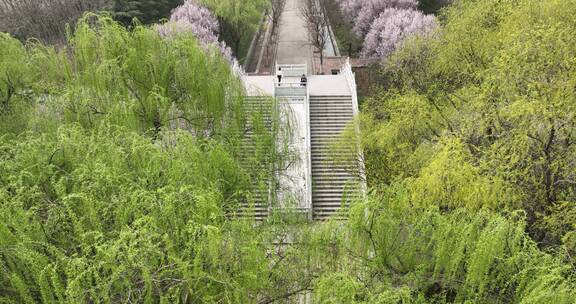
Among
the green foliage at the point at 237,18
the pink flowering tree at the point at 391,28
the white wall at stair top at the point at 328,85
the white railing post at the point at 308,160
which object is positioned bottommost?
the white railing post at the point at 308,160

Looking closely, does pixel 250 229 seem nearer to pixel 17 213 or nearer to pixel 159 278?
pixel 159 278

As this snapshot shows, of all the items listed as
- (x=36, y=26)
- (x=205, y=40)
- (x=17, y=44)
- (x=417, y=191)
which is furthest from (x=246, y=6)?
(x=417, y=191)

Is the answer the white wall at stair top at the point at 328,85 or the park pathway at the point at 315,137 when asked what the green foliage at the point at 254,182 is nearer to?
the park pathway at the point at 315,137

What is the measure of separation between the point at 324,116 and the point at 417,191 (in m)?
11.0

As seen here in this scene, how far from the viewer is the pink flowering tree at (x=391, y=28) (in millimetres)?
27734

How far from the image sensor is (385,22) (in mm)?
29469

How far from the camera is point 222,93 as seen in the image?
14.9 metres

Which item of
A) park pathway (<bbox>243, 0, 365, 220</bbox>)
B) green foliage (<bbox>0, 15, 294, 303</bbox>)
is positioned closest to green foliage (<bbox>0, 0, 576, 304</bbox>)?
green foliage (<bbox>0, 15, 294, 303</bbox>)

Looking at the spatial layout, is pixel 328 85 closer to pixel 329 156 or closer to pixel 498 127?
pixel 329 156

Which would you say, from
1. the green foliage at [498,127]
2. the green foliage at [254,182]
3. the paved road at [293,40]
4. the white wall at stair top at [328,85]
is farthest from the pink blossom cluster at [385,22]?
the green foliage at [254,182]

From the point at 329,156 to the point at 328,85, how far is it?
7.12 m

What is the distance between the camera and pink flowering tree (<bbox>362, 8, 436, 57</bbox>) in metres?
27.7

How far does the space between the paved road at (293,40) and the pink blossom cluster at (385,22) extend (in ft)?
13.3

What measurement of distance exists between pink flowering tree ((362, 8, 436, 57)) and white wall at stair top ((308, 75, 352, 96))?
3.55 metres
